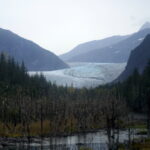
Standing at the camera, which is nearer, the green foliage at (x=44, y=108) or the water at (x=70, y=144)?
the water at (x=70, y=144)

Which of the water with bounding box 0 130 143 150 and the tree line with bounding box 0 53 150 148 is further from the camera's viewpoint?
the tree line with bounding box 0 53 150 148

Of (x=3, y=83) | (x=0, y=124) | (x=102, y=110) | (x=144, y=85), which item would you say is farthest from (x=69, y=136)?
(x=144, y=85)

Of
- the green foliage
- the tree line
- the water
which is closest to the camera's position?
the water

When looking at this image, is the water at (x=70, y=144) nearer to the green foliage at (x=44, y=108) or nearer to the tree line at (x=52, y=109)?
the tree line at (x=52, y=109)

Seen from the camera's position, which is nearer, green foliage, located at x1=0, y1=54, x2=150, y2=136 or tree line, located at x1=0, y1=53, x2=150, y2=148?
tree line, located at x1=0, y1=53, x2=150, y2=148

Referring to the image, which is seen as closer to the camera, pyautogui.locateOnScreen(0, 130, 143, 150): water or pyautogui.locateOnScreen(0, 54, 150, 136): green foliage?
pyautogui.locateOnScreen(0, 130, 143, 150): water

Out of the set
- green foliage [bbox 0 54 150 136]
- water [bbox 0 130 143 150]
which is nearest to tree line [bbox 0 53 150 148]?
green foliage [bbox 0 54 150 136]

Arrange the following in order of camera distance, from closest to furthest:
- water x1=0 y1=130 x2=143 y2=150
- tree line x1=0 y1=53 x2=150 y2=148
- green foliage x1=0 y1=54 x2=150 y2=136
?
water x1=0 y1=130 x2=143 y2=150 < tree line x1=0 y1=53 x2=150 y2=148 < green foliage x1=0 y1=54 x2=150 y2=136

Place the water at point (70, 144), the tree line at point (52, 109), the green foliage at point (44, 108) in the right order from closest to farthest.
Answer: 1. the water at point (70, 144)
2. the tree line at point (52, 109)
3. the green foliage at point (44, 108)

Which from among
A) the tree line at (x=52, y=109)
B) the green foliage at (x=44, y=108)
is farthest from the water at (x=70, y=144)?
the green foliage at (x=44, y=108)

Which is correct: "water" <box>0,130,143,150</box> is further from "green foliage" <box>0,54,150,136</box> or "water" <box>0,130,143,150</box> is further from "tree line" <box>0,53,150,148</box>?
"green foliage" <box>0,54,150,136</box>

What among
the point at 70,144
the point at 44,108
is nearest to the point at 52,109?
the point at 44,108

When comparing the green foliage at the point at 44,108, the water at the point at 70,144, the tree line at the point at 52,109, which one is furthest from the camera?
the green foliage at the point at 44,108
